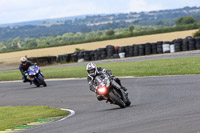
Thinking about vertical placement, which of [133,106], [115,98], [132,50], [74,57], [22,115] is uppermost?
[115,98]

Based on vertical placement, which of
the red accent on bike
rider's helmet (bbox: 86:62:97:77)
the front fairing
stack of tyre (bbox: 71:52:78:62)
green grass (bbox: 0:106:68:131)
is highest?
rider's helmet (bbox: 86:62:97:77)

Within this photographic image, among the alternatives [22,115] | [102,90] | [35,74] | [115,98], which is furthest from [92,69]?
[35,74]

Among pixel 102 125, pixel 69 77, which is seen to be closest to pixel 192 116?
pixel 102 125

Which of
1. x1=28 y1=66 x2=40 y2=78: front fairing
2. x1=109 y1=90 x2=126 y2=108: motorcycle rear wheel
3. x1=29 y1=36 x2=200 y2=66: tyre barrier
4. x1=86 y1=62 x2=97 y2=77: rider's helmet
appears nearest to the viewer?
x1=109 y1=90 x2=126 y2=108: motorcycle rear wheel

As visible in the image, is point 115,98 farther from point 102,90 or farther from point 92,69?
point 92,69

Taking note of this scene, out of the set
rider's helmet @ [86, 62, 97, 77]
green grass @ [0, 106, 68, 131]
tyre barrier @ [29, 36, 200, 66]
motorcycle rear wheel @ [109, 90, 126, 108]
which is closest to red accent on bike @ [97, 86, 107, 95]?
motorcycle rear wheel @ [109, 90, 126, 108]

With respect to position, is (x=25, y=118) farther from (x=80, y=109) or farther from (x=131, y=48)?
(x=131, y=48)

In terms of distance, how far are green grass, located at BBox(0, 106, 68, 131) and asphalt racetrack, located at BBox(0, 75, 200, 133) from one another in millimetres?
847

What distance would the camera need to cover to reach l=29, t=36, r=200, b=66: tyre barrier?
36.6 meters

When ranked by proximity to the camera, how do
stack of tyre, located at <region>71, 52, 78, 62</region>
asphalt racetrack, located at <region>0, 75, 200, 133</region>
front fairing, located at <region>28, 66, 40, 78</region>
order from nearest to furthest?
asphalt racetrack, located at <region>0, 75, 200, 133</region> < front fairing, located at <region>28, 66, 40, 78</region> < stack of tyre, located at <region>71, 52, 78, 62</region>

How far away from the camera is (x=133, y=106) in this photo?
43.7ft

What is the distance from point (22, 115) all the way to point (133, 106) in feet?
11.2

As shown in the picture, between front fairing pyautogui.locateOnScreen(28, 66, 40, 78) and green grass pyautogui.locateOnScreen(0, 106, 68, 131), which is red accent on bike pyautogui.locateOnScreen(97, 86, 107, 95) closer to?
green grass pyautogui.locateOnScreen(0, 106, 68, 131)

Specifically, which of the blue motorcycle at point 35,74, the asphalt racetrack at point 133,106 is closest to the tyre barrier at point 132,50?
the blue motorcycle at point 35,74
